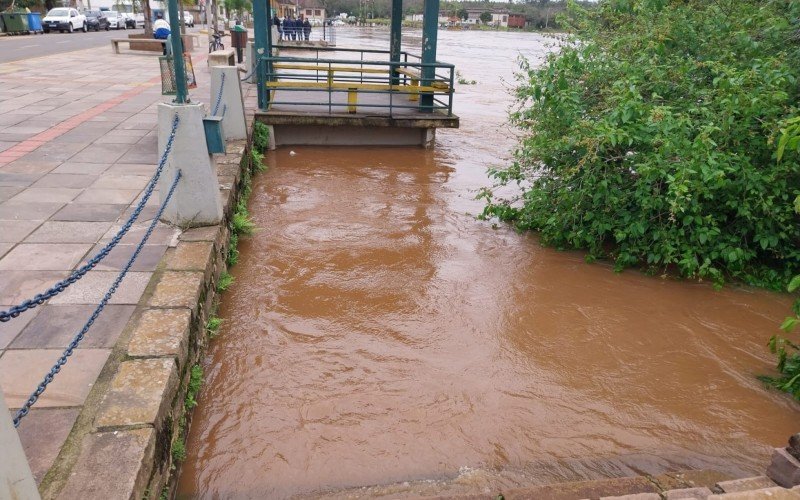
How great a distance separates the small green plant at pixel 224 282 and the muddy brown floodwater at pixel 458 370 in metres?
0.09

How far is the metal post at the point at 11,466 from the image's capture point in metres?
1.87

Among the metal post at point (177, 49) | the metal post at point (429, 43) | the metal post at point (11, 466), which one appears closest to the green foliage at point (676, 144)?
the metal post at point (177, 49)

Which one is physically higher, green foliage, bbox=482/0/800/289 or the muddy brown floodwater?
green foliage, bbox=482/0/800/289

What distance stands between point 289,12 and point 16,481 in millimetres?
75711

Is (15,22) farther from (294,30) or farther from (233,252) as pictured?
(233,252)

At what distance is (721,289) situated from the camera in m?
6.27

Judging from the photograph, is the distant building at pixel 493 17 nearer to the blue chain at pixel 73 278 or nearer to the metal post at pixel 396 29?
the metal post at pixel 396 29

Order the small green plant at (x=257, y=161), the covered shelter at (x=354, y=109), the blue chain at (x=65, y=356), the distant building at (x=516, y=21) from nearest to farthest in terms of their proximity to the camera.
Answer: the blue chain at (x=65, y=356), the small green plant at (x=257, y=161), the covered shelter at (x=354, y=109), the distant building at (x=516, y=21)

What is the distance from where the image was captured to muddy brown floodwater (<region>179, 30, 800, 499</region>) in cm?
372

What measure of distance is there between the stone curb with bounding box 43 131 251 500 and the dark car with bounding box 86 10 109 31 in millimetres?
38760

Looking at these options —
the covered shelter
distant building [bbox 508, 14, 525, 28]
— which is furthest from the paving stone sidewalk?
distant building [bbox 508, 14, 525, 28]

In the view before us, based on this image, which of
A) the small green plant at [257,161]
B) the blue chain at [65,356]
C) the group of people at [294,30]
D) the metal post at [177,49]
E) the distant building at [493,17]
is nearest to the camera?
the blue chain at [65,356]

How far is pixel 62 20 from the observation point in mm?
32344

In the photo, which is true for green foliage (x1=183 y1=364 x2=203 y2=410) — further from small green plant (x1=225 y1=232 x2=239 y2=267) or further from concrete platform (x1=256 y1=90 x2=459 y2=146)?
concrete platform (x1=256 y1=90 x2=459 y2=146)
